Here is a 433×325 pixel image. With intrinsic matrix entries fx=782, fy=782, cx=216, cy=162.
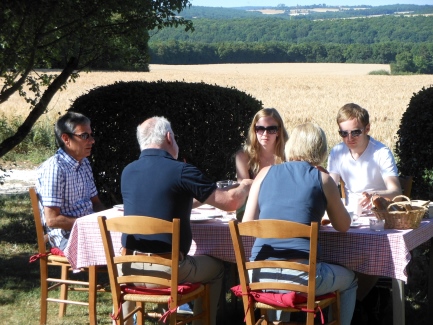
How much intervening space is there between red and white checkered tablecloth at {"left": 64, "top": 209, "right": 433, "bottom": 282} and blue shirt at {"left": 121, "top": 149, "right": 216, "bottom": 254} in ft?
0.70

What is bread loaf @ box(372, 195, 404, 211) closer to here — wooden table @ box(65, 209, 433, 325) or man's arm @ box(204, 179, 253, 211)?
wooden table @ box(65, 209, 433, 325)

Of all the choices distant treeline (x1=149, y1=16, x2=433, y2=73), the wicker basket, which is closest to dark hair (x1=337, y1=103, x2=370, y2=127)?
the wicker basket

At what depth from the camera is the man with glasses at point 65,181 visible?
205 inches

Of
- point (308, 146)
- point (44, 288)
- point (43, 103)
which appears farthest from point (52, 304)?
point (43, 103)

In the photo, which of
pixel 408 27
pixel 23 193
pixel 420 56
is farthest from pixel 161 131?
pixel 408 27

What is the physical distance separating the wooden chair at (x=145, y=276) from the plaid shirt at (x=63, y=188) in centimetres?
96

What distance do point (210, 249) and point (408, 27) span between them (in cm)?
7676

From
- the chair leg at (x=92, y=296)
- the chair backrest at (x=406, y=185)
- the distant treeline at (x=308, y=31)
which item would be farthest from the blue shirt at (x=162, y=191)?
the distant treeline at (x=308, y=31)

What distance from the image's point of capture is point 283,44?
247ft

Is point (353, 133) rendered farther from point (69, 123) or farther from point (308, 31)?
point (308, 31)

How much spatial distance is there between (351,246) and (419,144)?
236 centimetres

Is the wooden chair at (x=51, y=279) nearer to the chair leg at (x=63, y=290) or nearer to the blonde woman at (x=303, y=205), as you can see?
the chair leg at (x=63, y=290)

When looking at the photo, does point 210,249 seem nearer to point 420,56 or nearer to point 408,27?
point 420,56

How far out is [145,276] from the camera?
173 inches
